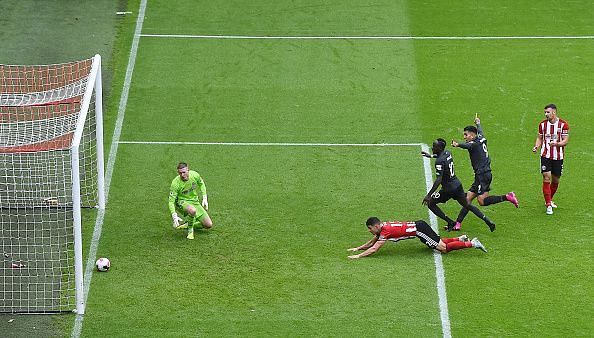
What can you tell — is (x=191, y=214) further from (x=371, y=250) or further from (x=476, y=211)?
(x=476, y=211)

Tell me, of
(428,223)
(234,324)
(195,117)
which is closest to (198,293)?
(234,324)

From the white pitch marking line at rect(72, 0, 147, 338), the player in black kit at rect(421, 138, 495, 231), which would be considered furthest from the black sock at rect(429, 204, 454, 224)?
the white pitch marking line at rect(72, 0, 147, 338)

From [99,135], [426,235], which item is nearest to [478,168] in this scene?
[426,235]

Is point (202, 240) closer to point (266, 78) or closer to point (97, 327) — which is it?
point (97, 327)

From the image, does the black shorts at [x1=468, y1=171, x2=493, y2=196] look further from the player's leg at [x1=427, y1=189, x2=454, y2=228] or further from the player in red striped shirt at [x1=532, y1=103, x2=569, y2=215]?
the player in red striped shirt at [x1=532, y1=103, x2=569, y2=215]

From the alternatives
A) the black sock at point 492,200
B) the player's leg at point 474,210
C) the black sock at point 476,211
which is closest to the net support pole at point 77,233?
the player's leg at point 474,210

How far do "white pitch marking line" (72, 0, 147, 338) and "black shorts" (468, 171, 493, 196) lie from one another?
6.21 m

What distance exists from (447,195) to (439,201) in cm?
17

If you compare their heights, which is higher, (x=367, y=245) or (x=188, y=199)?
(x=188, y=199)

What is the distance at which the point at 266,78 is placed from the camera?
90.6 ft

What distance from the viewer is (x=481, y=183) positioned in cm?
2116

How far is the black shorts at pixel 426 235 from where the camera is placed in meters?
20.1

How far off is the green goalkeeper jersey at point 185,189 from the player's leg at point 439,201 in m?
3.68

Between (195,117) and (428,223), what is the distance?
6.31 meters
